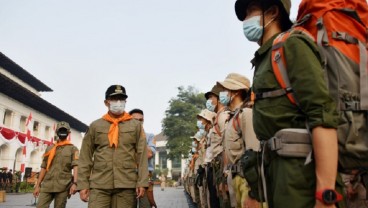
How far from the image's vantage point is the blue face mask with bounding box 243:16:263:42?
2443 millimetres

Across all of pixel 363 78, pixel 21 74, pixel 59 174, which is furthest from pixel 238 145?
pixel 21 74

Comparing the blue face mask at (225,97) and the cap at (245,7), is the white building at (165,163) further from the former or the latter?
the cap at (245,7)

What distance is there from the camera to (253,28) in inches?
96.6

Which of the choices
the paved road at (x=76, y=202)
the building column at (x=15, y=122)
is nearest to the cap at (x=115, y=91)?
the paved road at (x=76, y=202)

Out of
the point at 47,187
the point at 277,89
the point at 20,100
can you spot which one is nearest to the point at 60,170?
the point at 47,187

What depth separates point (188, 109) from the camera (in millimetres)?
63125

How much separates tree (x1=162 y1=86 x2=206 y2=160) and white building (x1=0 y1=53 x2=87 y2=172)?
63.5ft

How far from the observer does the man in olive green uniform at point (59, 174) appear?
6.36 meters

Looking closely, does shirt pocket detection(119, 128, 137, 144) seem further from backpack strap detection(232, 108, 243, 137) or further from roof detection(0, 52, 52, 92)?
roof detection(0, 52, 52, 92)

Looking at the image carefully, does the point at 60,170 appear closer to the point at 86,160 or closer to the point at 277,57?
the point at 86,160

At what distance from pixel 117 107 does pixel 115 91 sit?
22 cm

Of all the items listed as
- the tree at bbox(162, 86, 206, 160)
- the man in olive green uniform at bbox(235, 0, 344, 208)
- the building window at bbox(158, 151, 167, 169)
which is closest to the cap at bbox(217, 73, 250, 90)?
the man in olive green uniform at bbox(235, 0, 344, 208)

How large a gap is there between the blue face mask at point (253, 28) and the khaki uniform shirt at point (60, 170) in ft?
16.5

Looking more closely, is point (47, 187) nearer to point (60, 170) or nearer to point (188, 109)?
point (60, 170)
